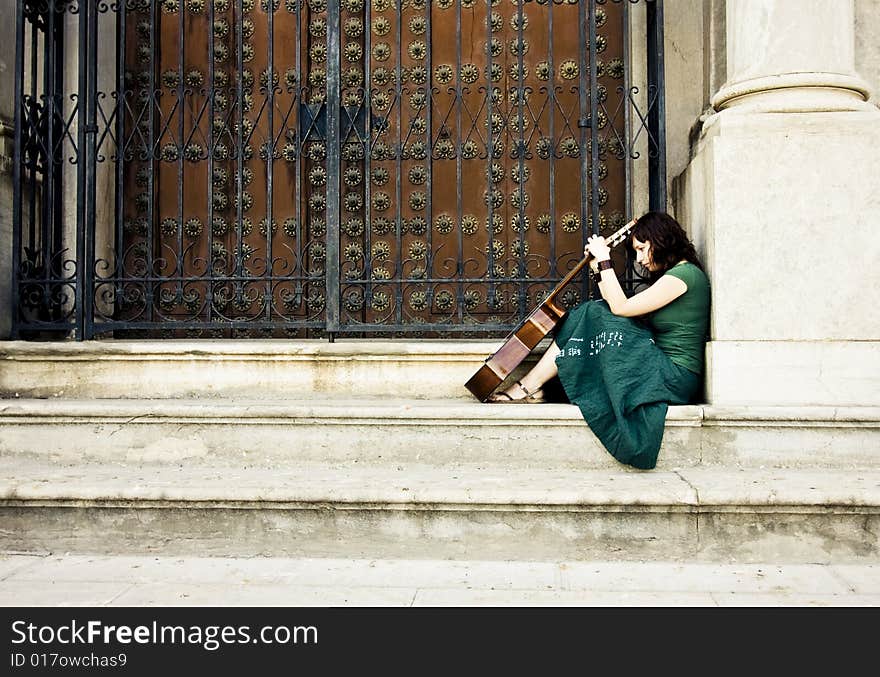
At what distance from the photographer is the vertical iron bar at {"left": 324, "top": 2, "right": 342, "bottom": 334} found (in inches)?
197

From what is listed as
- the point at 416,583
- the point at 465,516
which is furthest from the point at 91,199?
the point at 416,583

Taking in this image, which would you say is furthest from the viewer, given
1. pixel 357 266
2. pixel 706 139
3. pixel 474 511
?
pixel 357 266

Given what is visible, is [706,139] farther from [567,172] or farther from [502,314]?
[502,314]

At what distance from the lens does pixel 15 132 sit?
5125 millimetres

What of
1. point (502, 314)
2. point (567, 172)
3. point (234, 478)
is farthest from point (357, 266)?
point (234, 478)

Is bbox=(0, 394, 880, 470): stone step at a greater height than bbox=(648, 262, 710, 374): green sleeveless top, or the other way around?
bbox=(648, 262, 710, 374): green sleeveless top

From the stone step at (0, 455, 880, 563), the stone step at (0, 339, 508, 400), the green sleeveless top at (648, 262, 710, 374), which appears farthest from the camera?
the stone step at (0, 339, 508, 400)

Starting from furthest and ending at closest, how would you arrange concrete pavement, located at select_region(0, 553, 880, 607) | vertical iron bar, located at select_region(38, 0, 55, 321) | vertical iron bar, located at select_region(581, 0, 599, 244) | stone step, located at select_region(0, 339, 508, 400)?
vertical iron bar, located at select_region(38, 0, 55, 321), vertical iron bar, located at select_region(581, 0, 599, 244), stone step, located at select_region(0, 339, 508, 400), concrete pavement, located at select_region(0, 553, 880, 607)

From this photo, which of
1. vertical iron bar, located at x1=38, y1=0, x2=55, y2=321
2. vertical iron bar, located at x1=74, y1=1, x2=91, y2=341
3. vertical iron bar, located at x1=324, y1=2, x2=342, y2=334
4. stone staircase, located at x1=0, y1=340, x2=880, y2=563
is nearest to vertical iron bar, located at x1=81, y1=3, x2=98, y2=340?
vertical iron bar, located at x1=74, y1=1, x2=91, y2=341

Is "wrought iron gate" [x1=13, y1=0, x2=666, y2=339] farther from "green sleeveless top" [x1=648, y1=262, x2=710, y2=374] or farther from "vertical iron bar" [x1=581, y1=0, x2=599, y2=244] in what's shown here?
"green sleeveless top" [x1=648, y1=262, x2=710, y2=374]

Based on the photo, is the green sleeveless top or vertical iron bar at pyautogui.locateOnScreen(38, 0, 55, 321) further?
vertical iron bar at pyautogui.locateOnScreen(38, 0, 55, 321)

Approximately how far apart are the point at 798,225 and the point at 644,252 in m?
0.76

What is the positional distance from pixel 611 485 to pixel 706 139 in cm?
200

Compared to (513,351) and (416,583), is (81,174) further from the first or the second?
(416,583)
